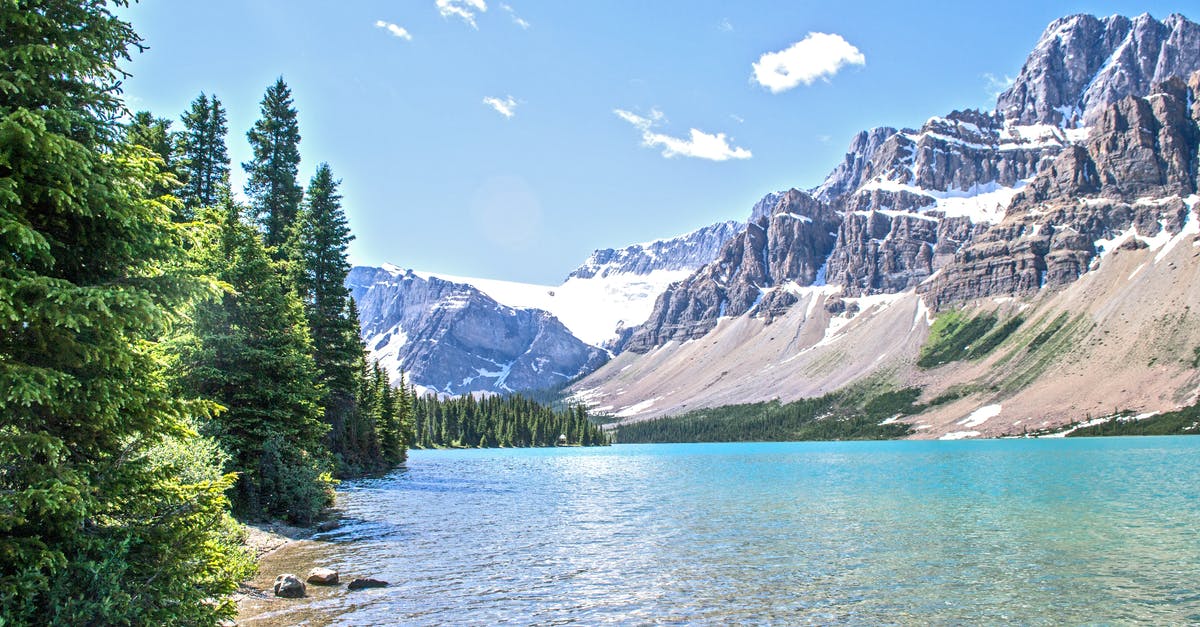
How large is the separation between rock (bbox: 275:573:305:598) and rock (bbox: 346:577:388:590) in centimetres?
182

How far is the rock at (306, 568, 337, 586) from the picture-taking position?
27344 mm

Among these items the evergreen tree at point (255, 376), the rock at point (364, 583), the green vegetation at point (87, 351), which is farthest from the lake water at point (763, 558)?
the green vegetation at point (87, 351)

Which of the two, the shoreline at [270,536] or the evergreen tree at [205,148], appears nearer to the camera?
the shoreline at [270,536]

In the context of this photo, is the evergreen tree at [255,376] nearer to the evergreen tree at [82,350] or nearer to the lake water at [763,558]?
the lake water at [763,558]

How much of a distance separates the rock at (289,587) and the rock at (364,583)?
71.6 inches

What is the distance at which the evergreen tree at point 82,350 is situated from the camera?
11.2 m

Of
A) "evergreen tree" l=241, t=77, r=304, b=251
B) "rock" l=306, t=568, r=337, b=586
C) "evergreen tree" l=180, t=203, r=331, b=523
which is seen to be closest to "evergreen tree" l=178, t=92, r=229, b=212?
"evergreen tree" l=241, t=77, r=304, b=251

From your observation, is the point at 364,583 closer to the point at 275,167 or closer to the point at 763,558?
the point at 763,558

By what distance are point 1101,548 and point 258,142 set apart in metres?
64.5

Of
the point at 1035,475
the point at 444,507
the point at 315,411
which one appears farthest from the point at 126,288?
the point at 1035,475

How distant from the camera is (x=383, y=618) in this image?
2339cm

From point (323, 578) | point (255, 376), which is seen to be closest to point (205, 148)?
point (255, 376)

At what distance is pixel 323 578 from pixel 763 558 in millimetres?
19318

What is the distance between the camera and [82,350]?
11.8 meters
